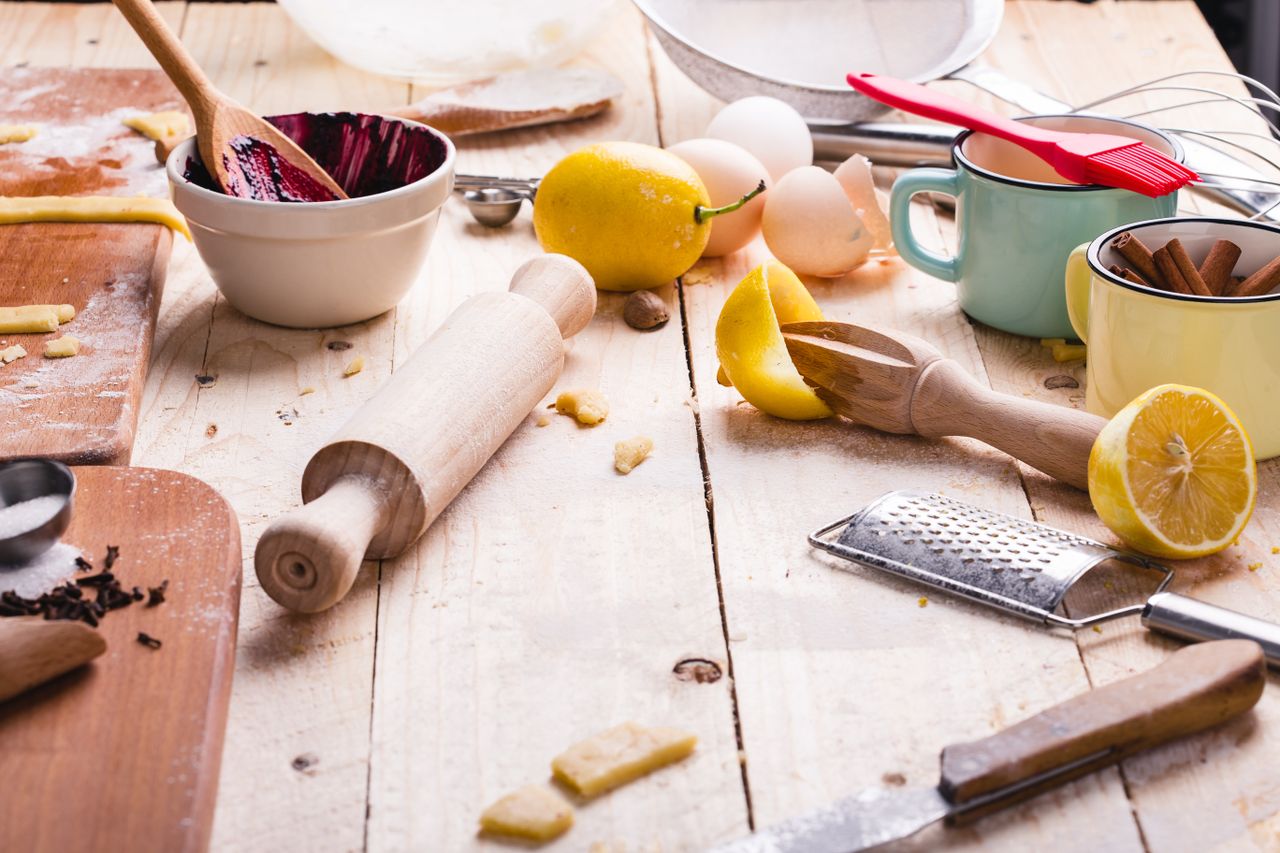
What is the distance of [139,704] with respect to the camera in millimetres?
729

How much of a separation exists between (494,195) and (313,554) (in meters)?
0.77

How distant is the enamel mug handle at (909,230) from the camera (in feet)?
4.12

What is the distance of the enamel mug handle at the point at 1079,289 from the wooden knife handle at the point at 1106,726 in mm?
383

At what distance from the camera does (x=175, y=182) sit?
115cm

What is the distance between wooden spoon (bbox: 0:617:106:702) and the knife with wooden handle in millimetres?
369

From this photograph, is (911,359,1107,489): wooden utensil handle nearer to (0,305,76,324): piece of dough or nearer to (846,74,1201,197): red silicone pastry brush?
(846,74,1201,197): red silicone pastry brush

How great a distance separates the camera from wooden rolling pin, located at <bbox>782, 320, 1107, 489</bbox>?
3.22 feet

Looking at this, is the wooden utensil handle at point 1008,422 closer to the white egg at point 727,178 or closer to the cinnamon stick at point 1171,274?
the cinnamon stick at point 1171,274

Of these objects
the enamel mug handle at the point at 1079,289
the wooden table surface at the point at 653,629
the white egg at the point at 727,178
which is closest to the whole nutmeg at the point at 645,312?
the wooden table surface at the point at 653,629

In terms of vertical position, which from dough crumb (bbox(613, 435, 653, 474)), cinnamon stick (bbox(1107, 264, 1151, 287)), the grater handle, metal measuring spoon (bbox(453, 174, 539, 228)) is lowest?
metal measuring spoon (bbox(453, 174, 539, 228))

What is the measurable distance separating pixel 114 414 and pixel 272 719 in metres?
0.35

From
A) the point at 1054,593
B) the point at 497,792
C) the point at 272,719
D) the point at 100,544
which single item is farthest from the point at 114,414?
the point at 1054,593

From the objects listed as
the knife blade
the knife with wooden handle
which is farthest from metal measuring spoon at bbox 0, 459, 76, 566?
the knife blade

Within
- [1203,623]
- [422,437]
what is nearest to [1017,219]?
[1203,623]
